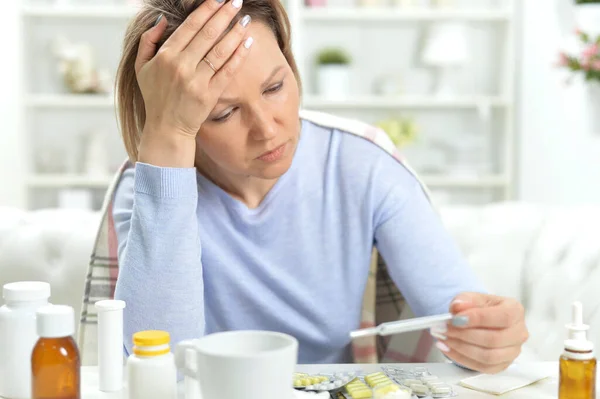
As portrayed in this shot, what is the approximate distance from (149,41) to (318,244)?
1.37ft

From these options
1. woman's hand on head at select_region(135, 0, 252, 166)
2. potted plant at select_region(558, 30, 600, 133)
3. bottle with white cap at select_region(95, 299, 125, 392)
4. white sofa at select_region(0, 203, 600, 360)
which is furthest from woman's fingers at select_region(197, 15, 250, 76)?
potted plant at select_region(558, 30, 600, 133)

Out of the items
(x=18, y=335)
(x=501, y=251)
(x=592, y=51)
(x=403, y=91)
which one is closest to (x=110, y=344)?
(x=18, y=335)

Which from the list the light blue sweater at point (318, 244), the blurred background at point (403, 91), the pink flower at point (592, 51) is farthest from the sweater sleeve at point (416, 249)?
the blurred background at point (403, 91)

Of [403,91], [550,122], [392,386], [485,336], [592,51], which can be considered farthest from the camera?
[403,91]

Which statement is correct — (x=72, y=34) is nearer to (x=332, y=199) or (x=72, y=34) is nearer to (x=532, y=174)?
(x=532, y=174)

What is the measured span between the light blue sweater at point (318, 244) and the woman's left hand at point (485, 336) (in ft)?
0.61

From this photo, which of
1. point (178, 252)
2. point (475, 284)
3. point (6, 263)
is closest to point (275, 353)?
point (178, 252)

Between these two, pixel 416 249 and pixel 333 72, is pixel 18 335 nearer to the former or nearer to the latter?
pixel 416 249

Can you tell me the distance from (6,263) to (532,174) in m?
3.09

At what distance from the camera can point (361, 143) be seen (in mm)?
1377

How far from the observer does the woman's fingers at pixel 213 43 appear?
1098mm

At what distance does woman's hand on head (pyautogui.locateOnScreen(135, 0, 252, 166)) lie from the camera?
1103 millimetres

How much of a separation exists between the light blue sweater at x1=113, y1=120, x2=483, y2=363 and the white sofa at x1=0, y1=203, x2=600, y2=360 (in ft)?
0.94

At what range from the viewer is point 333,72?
13.3ft
